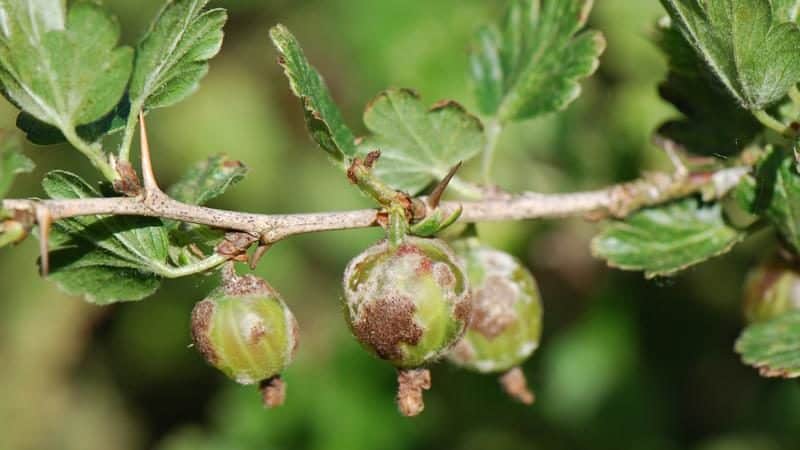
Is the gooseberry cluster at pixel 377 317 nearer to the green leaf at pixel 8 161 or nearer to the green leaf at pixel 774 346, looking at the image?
the green leaf at pixel 8 161

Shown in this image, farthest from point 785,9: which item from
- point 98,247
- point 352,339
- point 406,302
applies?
point 352,339

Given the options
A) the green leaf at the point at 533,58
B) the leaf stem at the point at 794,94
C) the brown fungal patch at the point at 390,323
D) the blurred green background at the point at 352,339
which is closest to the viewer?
the brown fungal patch at the point at 390,323

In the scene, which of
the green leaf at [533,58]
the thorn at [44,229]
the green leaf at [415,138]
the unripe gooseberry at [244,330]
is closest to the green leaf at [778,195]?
the green leaf at [533,58]

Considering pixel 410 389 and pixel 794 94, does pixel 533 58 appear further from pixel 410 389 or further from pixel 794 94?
pixel 410 389

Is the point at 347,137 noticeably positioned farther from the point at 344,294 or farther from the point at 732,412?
the point at 732,412

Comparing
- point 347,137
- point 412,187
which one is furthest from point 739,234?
point 347,137

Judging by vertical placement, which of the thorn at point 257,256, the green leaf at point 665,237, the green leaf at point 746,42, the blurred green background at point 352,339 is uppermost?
the green leaf at point 746,42

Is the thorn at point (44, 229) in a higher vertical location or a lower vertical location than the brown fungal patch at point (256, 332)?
higher
